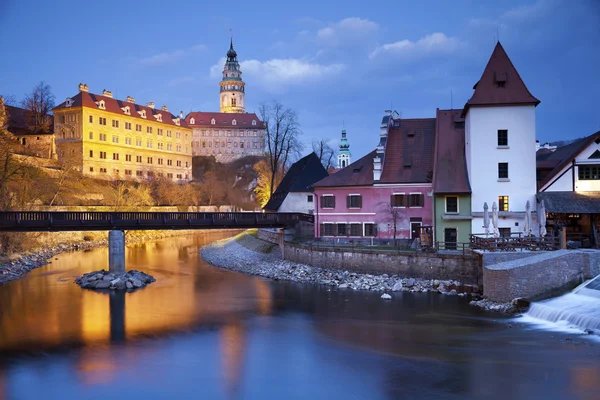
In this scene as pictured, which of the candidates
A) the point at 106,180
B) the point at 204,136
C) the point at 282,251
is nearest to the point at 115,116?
the point at 106,180

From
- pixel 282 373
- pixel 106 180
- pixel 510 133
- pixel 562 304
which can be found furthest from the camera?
pixel 106 180

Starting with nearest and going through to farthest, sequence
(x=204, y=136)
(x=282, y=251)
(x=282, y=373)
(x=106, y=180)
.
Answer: (x=282, y=373) → (x=282, y=251) → (x=106, y=180) → (x=204, y=136)

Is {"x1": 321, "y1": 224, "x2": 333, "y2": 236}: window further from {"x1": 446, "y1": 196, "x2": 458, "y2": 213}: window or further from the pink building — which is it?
{"x1": 446, "y1": 196, "x2": 458, "y2": 213}: window

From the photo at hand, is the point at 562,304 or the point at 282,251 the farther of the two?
the point at 282,251

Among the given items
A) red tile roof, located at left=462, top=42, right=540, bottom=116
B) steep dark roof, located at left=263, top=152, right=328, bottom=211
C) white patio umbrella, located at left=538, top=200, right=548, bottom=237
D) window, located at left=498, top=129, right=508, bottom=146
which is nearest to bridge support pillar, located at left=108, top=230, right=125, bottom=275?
steep dark roof, located at left=263, top=152, right=328, bottom=211

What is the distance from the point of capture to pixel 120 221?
115 ft

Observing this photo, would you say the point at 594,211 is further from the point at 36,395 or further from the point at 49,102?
the point at 49,102

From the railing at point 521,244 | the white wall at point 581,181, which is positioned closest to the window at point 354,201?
the railing at point 521,244

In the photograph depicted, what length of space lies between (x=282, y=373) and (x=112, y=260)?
67.0ft

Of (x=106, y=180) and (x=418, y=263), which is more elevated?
(x=106, y=180)

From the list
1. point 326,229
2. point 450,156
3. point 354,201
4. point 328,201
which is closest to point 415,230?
point 354,201

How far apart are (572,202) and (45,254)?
42.5m

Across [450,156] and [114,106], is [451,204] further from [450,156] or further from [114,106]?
[114,106]

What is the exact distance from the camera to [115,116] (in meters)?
88.1
